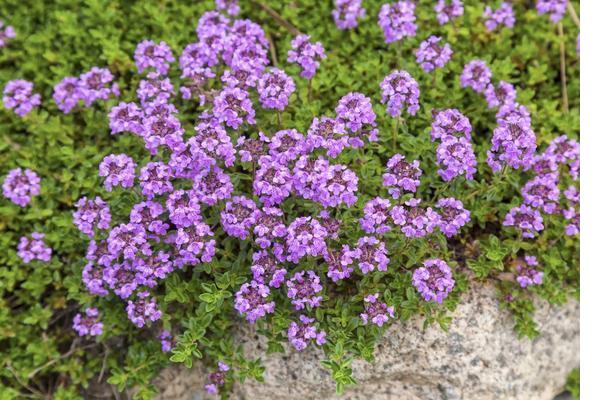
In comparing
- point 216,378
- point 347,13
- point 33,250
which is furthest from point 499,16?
point 33,250

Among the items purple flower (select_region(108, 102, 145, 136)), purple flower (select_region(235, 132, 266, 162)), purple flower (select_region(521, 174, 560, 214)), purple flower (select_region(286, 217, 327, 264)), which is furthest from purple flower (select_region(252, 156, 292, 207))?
purple flower (select_region(521, 174, 560, 214))

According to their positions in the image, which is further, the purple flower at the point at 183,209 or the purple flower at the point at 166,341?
the purple flower at the point at 166,341

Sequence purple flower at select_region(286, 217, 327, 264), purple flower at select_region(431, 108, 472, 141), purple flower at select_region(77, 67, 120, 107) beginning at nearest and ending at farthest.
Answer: purple flower at select_region(286, 217, 327, 264), purple flower at select_region(431, 108, 472, 141), purple flower at select_region(77, 67, 120, 107)

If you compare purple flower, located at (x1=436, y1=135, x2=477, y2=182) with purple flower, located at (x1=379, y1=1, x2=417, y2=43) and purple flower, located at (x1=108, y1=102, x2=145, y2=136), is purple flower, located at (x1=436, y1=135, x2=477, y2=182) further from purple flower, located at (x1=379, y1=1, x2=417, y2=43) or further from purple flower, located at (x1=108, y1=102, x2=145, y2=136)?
purple flower, located at (x1=108, y1=102, x2=145, y2=136)

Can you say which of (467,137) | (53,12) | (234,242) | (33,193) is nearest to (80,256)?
(33,193)

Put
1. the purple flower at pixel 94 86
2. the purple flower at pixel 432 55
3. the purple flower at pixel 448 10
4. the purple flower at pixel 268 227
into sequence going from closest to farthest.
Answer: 1. the purple flower at pixel 268 227
2. the purple flower at pixel 432 55
3. the purple flower at pixel 94 86
4. the purple flower at pixel 448 10

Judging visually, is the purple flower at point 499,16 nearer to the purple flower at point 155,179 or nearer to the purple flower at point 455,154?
the purple flower at point 455,154

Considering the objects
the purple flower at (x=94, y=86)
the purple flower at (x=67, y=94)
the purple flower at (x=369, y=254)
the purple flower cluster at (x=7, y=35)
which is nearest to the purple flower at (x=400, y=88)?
the purple flower at (x=369, y=254)
